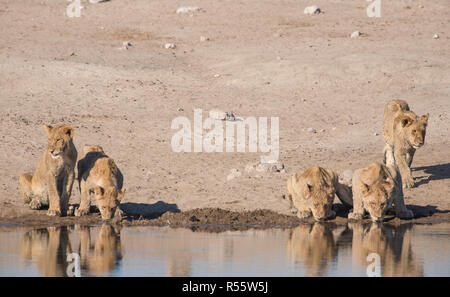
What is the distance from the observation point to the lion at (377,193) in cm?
1367

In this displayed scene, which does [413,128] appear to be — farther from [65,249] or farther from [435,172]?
[65,249]

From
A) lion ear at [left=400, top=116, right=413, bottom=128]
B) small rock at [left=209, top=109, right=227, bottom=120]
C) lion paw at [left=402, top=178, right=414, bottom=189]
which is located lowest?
lion paw at [left=402, top=178, right=414, bottom=189]

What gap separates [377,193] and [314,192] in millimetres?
923

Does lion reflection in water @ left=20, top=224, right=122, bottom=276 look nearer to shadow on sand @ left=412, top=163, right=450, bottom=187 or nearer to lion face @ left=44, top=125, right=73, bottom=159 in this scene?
lion face @ left=44, top=125, right=73, bottom=159

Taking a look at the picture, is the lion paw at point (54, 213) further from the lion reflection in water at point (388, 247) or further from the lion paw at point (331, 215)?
the lion reflection in water at point (388, 247)

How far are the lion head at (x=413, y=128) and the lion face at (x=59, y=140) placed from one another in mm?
5979

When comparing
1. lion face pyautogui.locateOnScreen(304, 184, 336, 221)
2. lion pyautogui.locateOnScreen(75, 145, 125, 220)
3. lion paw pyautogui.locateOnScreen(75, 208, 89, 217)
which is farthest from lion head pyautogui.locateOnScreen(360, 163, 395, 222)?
lion paw pyautogui.locateOnScreen(75, 208, 89, 217)

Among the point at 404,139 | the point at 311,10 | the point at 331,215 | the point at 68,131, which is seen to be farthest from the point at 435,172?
the point at 311,10

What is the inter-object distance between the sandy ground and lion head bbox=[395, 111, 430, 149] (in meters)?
0.76

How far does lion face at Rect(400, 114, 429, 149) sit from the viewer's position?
16.2 metres

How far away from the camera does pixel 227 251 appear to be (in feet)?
37.8

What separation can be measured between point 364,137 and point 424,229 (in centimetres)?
643
